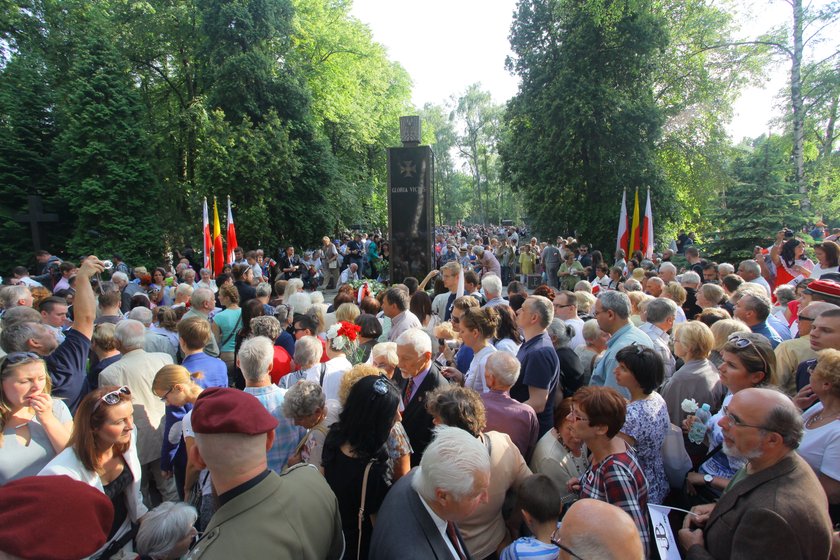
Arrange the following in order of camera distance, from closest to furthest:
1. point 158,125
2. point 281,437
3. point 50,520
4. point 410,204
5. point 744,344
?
point 50,520, point 744,344, point 281,437, point 410,204, point 158,125

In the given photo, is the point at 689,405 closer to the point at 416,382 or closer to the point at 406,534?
the point at 416,382

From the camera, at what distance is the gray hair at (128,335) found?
167 inches

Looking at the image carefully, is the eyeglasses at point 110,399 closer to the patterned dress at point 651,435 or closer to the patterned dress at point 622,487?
the patterned dress at point 622,487

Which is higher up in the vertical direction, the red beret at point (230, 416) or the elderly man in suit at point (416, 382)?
the red beret at point (230, 416)

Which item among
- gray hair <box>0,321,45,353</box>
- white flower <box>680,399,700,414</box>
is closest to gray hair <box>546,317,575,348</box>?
white flower <box>680,399,700,414</box>

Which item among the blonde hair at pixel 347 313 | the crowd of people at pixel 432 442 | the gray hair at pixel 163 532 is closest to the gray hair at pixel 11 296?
the crowd of people at pixel 432 442

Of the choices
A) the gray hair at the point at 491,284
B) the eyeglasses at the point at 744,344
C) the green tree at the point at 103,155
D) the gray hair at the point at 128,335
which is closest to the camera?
the eyeglasses at the point at 744,344

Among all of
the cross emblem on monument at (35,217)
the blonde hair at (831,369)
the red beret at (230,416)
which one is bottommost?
the blonde hair at (831,369)

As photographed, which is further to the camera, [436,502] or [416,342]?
[416,342]

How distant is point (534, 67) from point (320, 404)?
20304 millimetres

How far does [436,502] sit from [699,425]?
2.22m

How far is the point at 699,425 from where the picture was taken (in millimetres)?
3217

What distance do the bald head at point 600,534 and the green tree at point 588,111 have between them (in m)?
18.5

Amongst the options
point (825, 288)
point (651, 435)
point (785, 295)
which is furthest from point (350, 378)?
point (785, 295)
